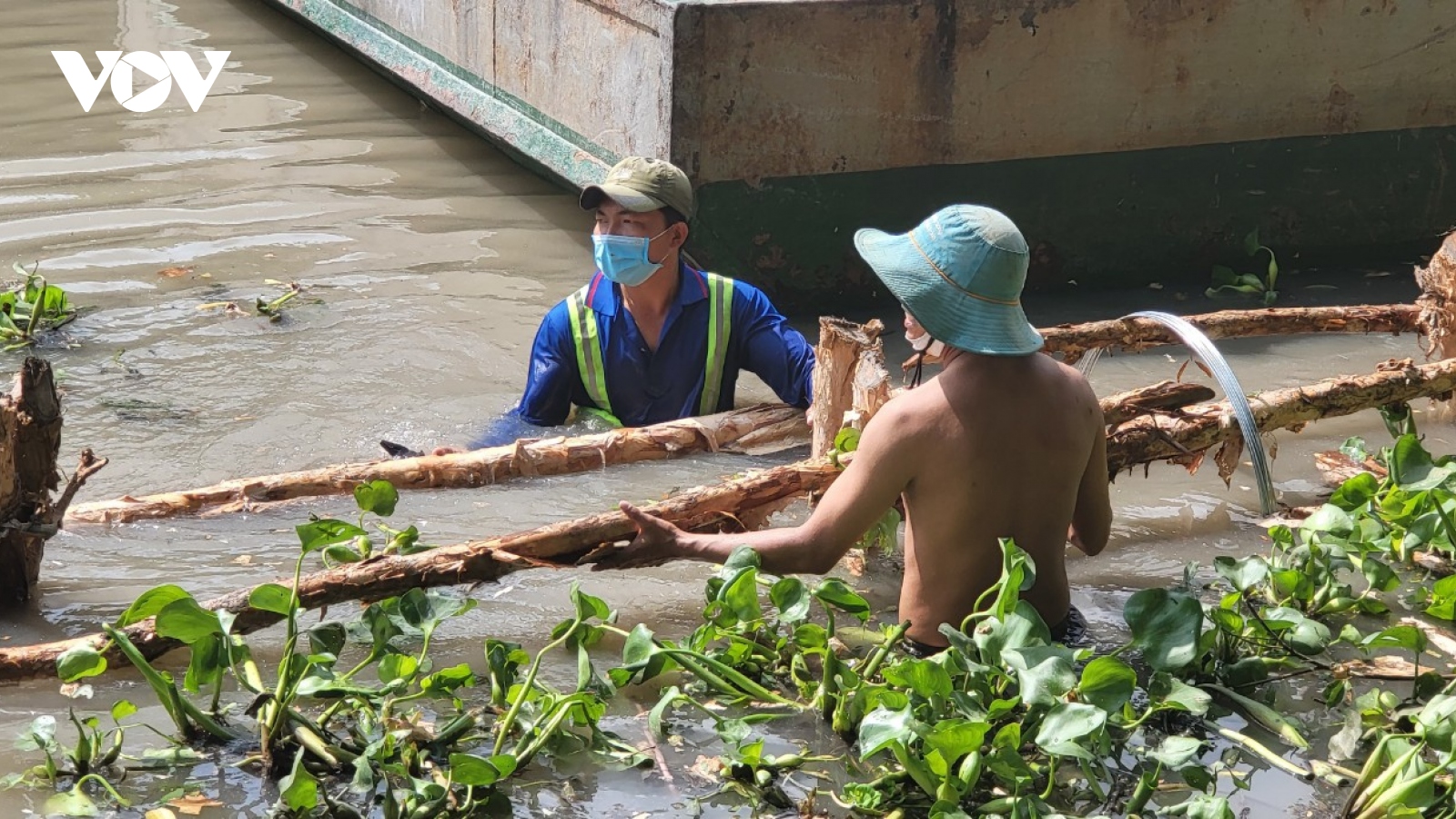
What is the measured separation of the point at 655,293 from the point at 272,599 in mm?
2307

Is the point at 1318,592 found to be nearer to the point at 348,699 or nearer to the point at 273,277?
the point at 348,699

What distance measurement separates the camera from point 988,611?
326cm

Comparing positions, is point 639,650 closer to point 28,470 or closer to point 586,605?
point 586,605

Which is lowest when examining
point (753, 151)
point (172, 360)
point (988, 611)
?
point (172, 360)

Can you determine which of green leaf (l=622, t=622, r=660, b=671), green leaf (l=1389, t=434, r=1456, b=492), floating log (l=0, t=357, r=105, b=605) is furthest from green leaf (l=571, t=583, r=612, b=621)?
green leaf (l=1389, t=434, r=1456, b=492)

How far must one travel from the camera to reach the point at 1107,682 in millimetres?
3086

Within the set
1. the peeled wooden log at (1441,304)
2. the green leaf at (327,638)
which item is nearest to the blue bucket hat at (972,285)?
the green leaf at (327,638)

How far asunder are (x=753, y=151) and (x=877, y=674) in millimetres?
3772

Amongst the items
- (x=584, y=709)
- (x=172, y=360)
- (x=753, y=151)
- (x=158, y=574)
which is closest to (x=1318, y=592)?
(x=584, y=709)

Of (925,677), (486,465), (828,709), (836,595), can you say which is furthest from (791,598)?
(486,465)

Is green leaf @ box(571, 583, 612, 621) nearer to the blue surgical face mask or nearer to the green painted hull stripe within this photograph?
the blue surgical face mask

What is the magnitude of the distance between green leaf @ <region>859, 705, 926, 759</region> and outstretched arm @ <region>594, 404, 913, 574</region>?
50 centimetres

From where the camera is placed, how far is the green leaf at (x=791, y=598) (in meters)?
3.45

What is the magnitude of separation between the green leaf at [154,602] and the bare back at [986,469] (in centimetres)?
155
